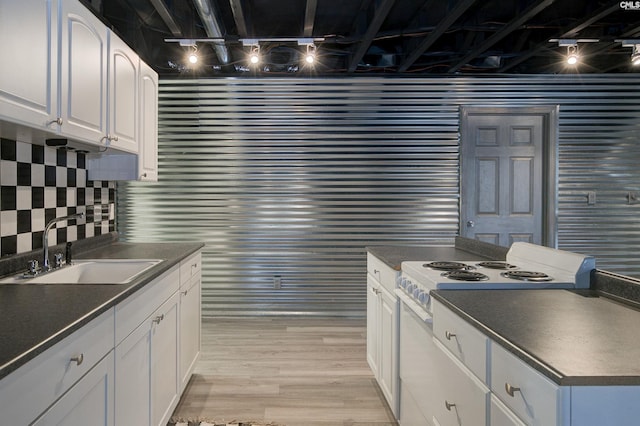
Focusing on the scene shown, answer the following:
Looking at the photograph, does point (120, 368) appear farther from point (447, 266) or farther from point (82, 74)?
point (447, 266)

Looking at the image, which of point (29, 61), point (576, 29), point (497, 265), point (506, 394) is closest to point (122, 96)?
point (29, 61)

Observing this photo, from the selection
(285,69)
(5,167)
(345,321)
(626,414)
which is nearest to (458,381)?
(626,414)

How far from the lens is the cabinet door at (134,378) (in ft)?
5.16

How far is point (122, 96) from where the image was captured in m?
2.50

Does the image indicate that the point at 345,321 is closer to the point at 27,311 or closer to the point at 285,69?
the point at 285,69

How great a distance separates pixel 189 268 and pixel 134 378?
1.13m

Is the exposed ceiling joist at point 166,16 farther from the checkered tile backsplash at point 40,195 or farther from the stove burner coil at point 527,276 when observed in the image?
the stove burner coil at point 527,276

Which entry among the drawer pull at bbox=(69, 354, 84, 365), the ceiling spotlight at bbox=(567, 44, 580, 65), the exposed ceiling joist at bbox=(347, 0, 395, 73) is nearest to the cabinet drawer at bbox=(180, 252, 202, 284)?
the drawer pull at bbox=(69, 354, 84, 365)

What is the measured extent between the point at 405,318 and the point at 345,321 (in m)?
2.21

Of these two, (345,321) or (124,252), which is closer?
(124,252)

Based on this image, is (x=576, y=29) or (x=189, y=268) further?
(x=576, y=29)

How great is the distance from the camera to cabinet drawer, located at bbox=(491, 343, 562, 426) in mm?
914

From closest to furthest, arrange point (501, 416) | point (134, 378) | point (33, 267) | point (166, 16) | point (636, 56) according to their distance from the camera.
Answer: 1. point (501, 416)
2. point (134, 378)
3. point (33, 267)
4. point (166, 16)
5. point (636, 56)

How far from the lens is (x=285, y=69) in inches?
161
